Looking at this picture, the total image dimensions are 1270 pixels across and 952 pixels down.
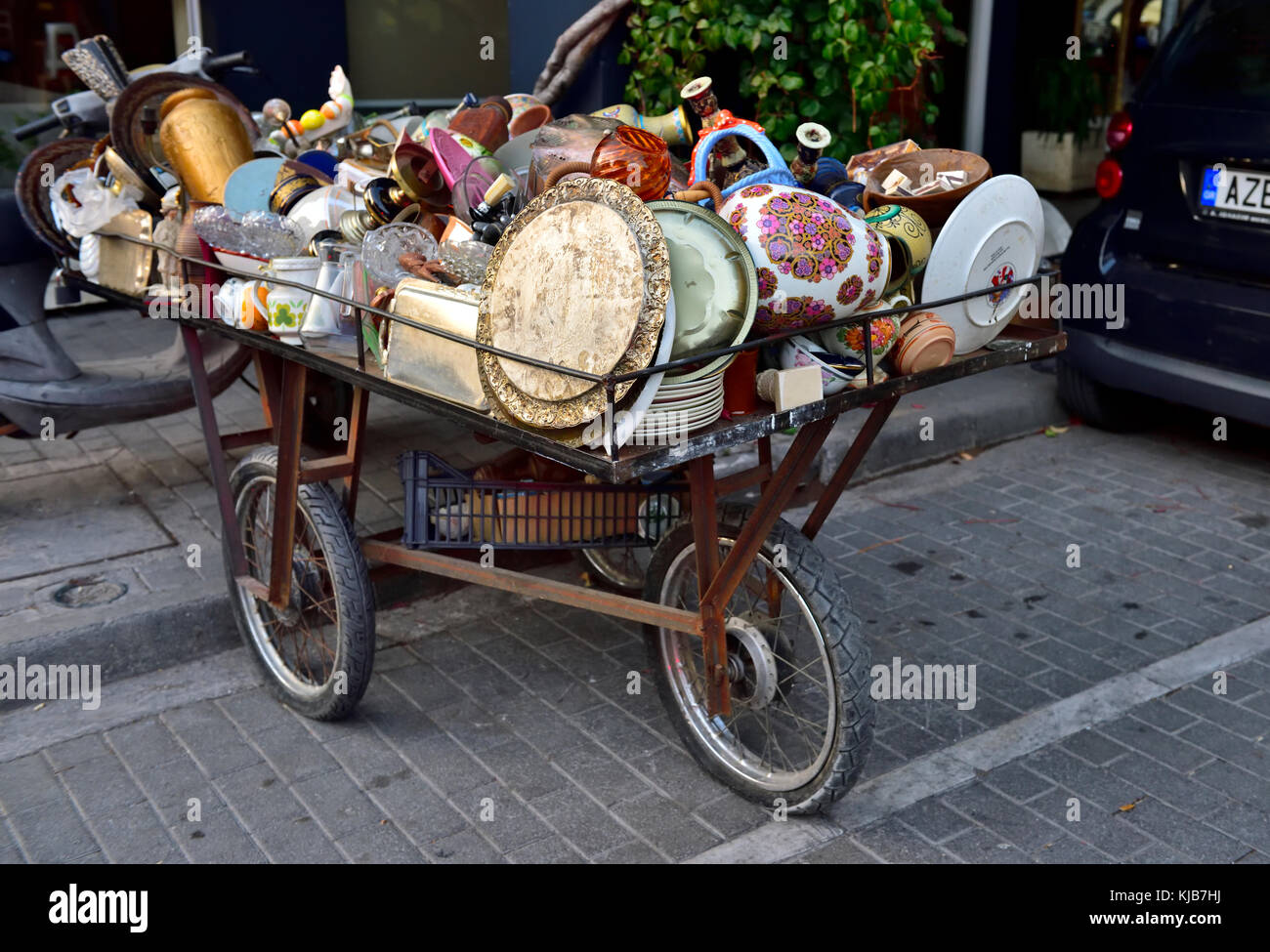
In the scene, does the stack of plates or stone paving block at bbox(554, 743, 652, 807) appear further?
stone paving block at bbox(554, 743, 652, 807)

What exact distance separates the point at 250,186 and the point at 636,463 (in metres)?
1.71

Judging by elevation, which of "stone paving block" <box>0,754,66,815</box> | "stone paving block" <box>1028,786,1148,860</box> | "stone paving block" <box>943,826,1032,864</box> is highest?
"stone paving block" <box>1028,786,1148,860</box>

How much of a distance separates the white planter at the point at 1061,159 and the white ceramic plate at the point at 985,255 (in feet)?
22.7

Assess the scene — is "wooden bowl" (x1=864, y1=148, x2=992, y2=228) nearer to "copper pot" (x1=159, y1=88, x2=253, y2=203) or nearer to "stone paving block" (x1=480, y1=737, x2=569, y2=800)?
"stone paving block" (x1=480, y1=737, x2=569, y2=800)

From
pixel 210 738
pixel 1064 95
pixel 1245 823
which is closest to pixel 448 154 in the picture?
pixel 210 738

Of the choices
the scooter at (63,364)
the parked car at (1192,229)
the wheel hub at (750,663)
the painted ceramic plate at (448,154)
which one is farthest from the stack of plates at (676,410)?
the parked car at (1192,229)

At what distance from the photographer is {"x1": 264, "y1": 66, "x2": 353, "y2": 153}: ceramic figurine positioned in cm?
366

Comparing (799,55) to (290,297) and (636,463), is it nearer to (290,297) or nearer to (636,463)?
(290,297)

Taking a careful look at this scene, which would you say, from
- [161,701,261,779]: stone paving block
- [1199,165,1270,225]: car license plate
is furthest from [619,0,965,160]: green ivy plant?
[161,701,261,779]: stone paving block

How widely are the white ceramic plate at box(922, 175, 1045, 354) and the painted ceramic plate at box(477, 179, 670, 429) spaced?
731 millimetres

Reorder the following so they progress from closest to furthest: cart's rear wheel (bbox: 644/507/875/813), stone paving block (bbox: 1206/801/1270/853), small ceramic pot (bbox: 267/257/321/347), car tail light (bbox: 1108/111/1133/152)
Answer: cart's rear wheel (bbox: 644/507/875/813)
stone paving block (bbox: 1206/801/1270/853)
small ceramic pot (bbox: 267/257/321/347)
car tail light (bbox: 1108/111/1133/152)

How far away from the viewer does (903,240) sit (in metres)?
2.61

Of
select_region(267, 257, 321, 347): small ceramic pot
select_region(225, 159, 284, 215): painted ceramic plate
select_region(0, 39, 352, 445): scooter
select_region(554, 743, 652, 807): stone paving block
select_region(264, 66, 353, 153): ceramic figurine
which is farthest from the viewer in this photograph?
select_region(0, 39, 352, 445): scooter
